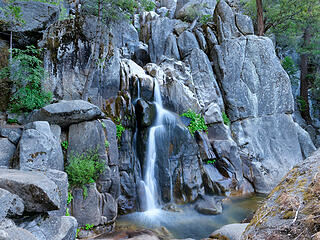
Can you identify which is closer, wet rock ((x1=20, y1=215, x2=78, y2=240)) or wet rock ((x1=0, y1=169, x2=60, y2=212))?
wet rock ((x1=0, y1=169, x2=60, y2=212))

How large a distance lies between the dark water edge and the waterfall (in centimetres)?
61

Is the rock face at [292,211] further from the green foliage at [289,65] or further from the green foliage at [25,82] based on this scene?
the green foliage at [289,65]

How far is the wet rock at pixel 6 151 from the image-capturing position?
4.54m

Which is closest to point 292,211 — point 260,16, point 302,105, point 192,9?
point 260,16

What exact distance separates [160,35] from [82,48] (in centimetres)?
806

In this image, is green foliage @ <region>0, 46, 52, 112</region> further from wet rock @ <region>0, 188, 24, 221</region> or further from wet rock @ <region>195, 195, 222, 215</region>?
wet rock @ <region>195, 195, 222, 215</region>

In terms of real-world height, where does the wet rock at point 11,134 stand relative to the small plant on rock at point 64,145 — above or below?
above

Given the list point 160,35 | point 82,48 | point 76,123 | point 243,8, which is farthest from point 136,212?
point 243,8

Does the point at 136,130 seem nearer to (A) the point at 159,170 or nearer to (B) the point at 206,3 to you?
(A) the point at 159,170

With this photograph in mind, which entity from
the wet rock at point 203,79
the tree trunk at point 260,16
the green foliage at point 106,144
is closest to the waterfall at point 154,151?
the green foliage at point 106,144

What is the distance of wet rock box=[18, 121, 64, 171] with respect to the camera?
455cm

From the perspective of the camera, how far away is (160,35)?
15273 mm

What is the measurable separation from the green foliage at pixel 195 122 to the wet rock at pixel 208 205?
3003 mm

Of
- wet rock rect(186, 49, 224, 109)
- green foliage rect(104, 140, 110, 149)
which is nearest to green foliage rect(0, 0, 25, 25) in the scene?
green foliage rect(104, 140, 110, 149)
